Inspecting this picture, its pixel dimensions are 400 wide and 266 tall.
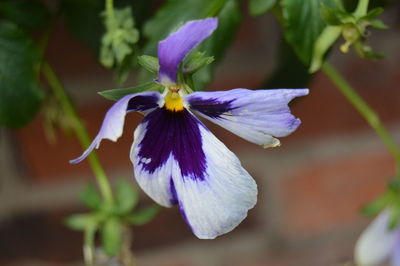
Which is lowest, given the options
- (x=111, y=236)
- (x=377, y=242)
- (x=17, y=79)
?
(x=377, y=242)

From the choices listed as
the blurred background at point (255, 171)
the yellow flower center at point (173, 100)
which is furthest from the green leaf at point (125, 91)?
the blurred background at point (255, 171)

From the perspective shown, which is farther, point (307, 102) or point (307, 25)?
point (307, 102)

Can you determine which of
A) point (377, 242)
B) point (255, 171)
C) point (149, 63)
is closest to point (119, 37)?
point (149, 63)

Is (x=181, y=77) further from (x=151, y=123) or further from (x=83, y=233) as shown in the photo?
(x=83, y=233)

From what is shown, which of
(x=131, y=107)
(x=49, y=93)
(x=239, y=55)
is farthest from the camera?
(x=239, y=55)

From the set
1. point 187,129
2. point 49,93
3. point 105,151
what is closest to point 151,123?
point 187,129

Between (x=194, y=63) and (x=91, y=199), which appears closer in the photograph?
(x=194, y=63)

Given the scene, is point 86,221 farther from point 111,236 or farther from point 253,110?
point 253,110

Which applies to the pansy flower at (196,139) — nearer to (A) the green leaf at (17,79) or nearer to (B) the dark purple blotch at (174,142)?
(B) the dark purple blotch at (174,142)
